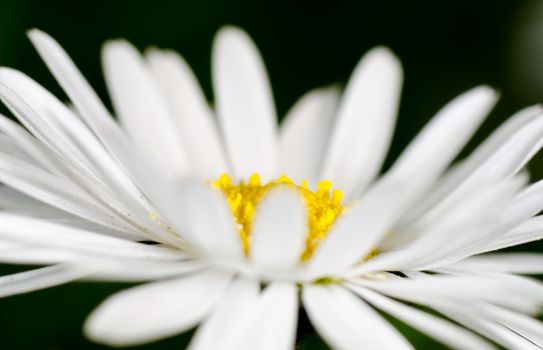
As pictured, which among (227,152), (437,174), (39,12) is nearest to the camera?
(437,174)

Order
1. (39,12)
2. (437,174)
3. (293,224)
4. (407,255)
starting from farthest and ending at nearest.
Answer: (39,12)
(437,174)
(407,255)
(293,224)

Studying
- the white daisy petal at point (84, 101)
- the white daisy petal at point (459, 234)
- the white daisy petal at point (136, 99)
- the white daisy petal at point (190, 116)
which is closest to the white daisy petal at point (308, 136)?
the white daisy petal at point (190, 116)

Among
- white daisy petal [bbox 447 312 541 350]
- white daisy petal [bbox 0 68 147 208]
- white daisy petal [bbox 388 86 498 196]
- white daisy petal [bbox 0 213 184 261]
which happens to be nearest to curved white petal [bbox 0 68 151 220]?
white daisy petal [bbox 0 68 147 208]

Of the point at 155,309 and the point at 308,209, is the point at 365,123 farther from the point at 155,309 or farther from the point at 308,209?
the point at 155,309

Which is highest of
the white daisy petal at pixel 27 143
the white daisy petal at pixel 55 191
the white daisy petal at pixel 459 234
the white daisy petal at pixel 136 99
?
the white daisy petal at pixel 136 99

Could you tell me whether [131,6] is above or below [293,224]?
above

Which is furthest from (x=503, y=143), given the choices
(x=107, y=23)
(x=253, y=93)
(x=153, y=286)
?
(x=107, y=23)

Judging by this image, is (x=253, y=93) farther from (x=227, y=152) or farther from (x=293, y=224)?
(x=293, y=224)

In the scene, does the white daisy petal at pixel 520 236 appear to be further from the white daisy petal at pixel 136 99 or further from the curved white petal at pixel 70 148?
the white daisy petal at pixel 136 99
